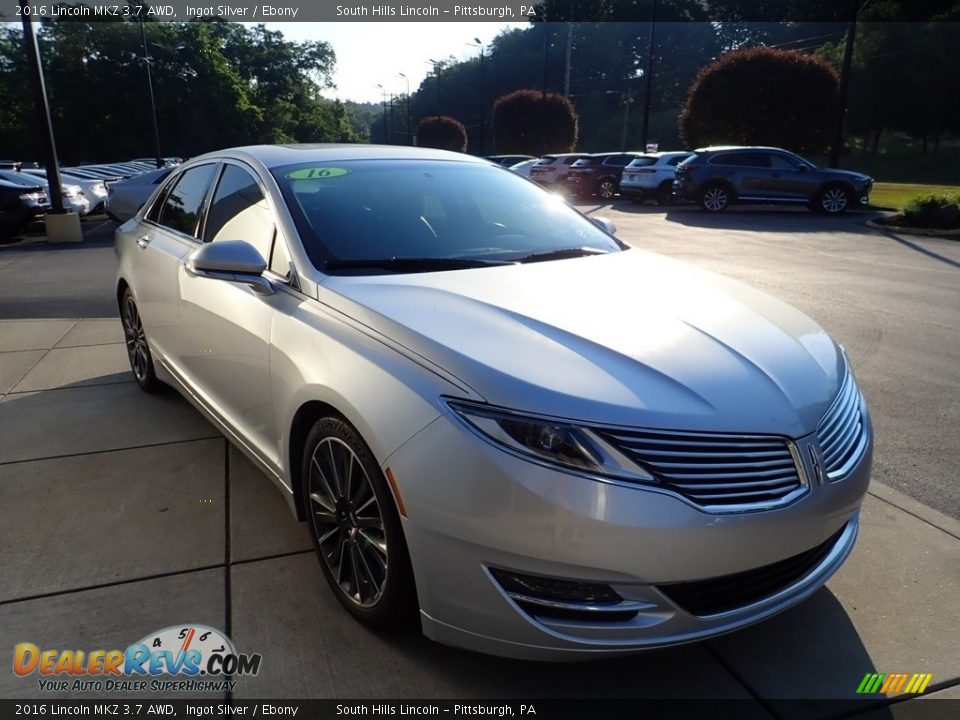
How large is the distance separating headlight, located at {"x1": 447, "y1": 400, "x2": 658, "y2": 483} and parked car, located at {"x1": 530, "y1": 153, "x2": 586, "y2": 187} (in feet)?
77.9

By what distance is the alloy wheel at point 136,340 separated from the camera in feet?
16.0

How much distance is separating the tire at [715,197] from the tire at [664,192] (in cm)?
251

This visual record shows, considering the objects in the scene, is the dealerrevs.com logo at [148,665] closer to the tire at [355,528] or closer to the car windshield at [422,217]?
the tire at [355,528]

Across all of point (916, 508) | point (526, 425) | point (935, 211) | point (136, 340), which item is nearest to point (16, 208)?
point (136, 340)

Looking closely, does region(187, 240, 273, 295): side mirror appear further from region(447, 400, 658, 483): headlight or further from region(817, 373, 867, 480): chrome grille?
region(817, 373, 867, 480): chrome grille

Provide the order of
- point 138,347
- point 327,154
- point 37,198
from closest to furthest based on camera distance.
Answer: point 327,154
point 138,347
point 37,198

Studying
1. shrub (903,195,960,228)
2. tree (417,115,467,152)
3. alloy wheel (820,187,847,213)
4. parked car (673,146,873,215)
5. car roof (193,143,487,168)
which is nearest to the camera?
car roof (193,143,487,168)

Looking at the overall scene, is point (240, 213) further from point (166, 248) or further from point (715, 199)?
point (715, 199)

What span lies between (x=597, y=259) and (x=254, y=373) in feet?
5.25

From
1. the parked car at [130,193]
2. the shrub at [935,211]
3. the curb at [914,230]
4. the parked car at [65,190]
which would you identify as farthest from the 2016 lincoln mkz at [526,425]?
the parked car at [65,190]

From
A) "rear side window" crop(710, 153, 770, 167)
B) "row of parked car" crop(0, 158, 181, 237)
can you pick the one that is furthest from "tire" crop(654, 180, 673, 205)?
"row of parked car" crop(0, 158, 181, 237)

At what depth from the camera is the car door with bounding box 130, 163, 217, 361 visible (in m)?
4.06

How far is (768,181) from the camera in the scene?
18.7m

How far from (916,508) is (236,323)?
3.25 meters
